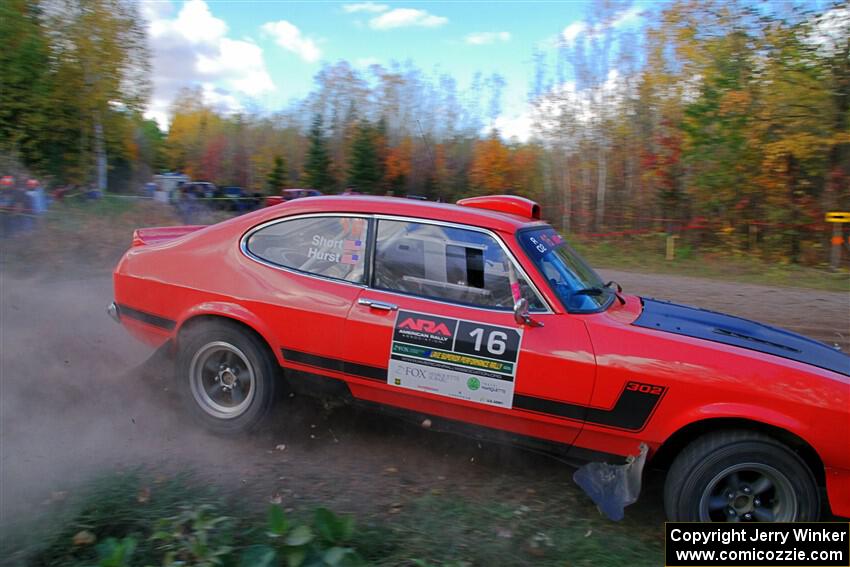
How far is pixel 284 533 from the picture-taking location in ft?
9.84

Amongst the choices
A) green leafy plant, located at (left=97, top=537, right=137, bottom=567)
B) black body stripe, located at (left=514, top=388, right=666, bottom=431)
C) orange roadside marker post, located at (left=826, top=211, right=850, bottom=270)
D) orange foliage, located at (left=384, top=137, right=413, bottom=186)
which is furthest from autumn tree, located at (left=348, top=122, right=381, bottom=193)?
green leafy plant, located at (left=97, top=537, right=137, bottom=567)

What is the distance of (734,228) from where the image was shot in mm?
17859

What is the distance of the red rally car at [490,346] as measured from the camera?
137 inches

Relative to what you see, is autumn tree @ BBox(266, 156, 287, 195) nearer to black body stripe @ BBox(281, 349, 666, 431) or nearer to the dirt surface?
the dirt surface

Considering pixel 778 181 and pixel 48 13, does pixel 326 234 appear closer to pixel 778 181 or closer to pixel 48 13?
pixel 778 181

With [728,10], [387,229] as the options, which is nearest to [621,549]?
[387,229]

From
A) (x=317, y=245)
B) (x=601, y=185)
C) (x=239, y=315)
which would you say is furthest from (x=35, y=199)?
(x=601, y=185)

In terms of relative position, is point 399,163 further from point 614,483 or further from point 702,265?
point 614,483

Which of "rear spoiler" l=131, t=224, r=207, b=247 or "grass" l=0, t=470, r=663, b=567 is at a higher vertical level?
"rear spoiler" l=131, t=224, r=207, b=247

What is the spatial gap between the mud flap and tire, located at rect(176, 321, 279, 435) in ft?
7.02

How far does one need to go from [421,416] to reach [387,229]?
127 centimetres

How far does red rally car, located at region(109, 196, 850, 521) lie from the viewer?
349 cm

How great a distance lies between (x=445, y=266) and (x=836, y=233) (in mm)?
14566

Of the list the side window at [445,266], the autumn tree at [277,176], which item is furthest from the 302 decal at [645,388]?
the autumn tree at [277,176]
